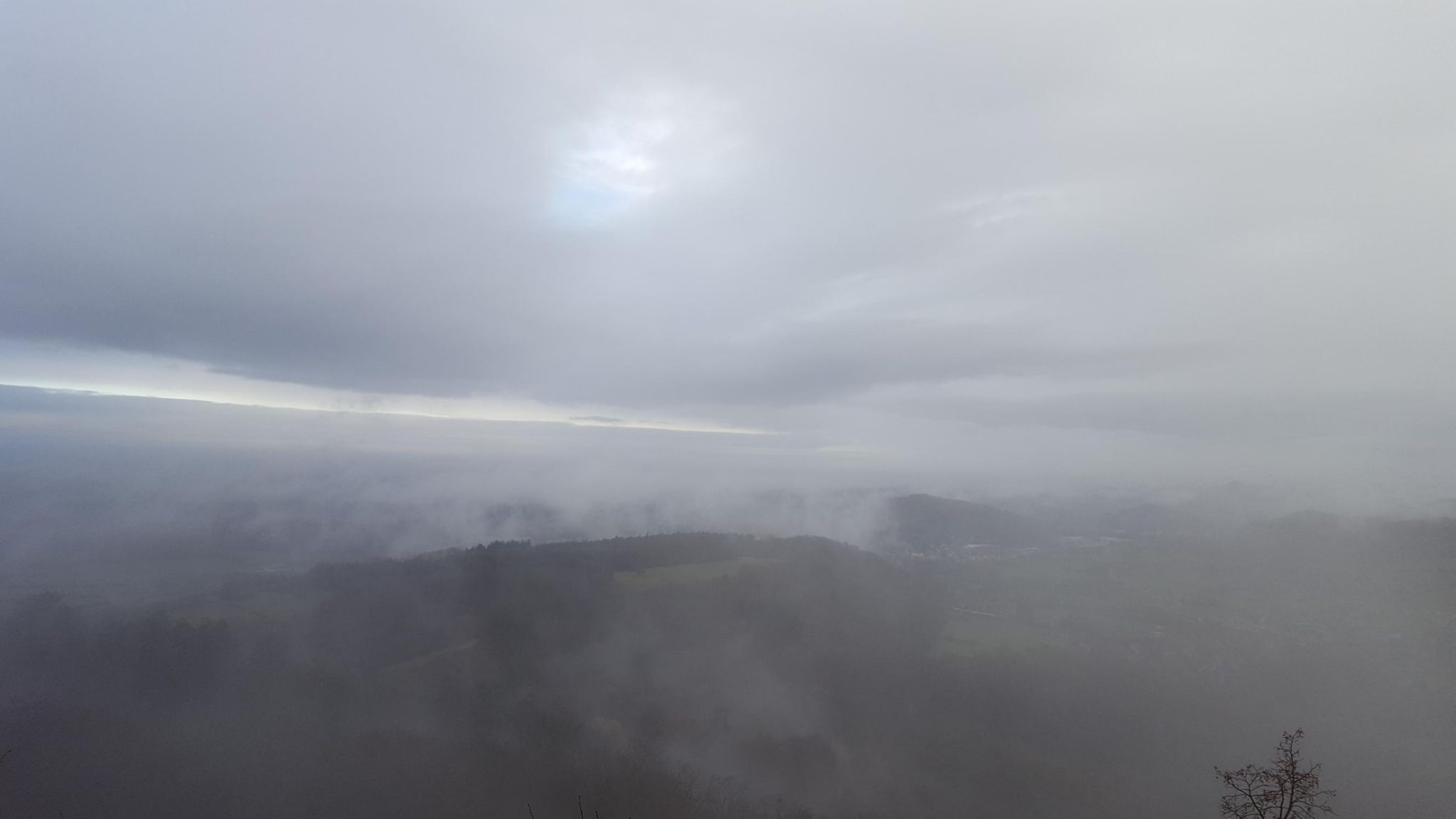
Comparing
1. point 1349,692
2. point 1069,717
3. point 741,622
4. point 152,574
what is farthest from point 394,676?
point 1349,692

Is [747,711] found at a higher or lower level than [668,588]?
lower

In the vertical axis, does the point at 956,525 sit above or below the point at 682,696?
above

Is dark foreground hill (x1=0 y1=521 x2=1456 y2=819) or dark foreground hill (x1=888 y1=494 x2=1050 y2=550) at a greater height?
dark foreground hill (x1=888 y1=494 x2=1050 y2=550)

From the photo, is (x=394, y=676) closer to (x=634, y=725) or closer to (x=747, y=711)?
(x=634, y=725)

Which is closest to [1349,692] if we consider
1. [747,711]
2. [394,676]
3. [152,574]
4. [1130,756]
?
[1130,756]

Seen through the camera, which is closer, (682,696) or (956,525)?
(682,696)

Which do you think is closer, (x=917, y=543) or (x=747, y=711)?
(x=747, y=711)

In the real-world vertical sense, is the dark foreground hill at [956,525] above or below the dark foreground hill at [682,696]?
above

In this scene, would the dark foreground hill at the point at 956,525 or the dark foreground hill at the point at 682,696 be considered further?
the dark foreground hill at the point at 956,525

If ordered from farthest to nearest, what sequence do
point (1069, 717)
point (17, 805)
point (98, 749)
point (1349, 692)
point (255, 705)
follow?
point (1349, 692)
point (1069, 717)
point (255, 705)
point (98, 749)
point (17, 805)

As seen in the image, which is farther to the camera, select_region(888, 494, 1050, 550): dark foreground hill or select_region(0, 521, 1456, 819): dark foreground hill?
select_region(888, 494, 1050, 550): dark foreground hill

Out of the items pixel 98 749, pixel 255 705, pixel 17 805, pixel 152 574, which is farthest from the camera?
pixel 152 574
